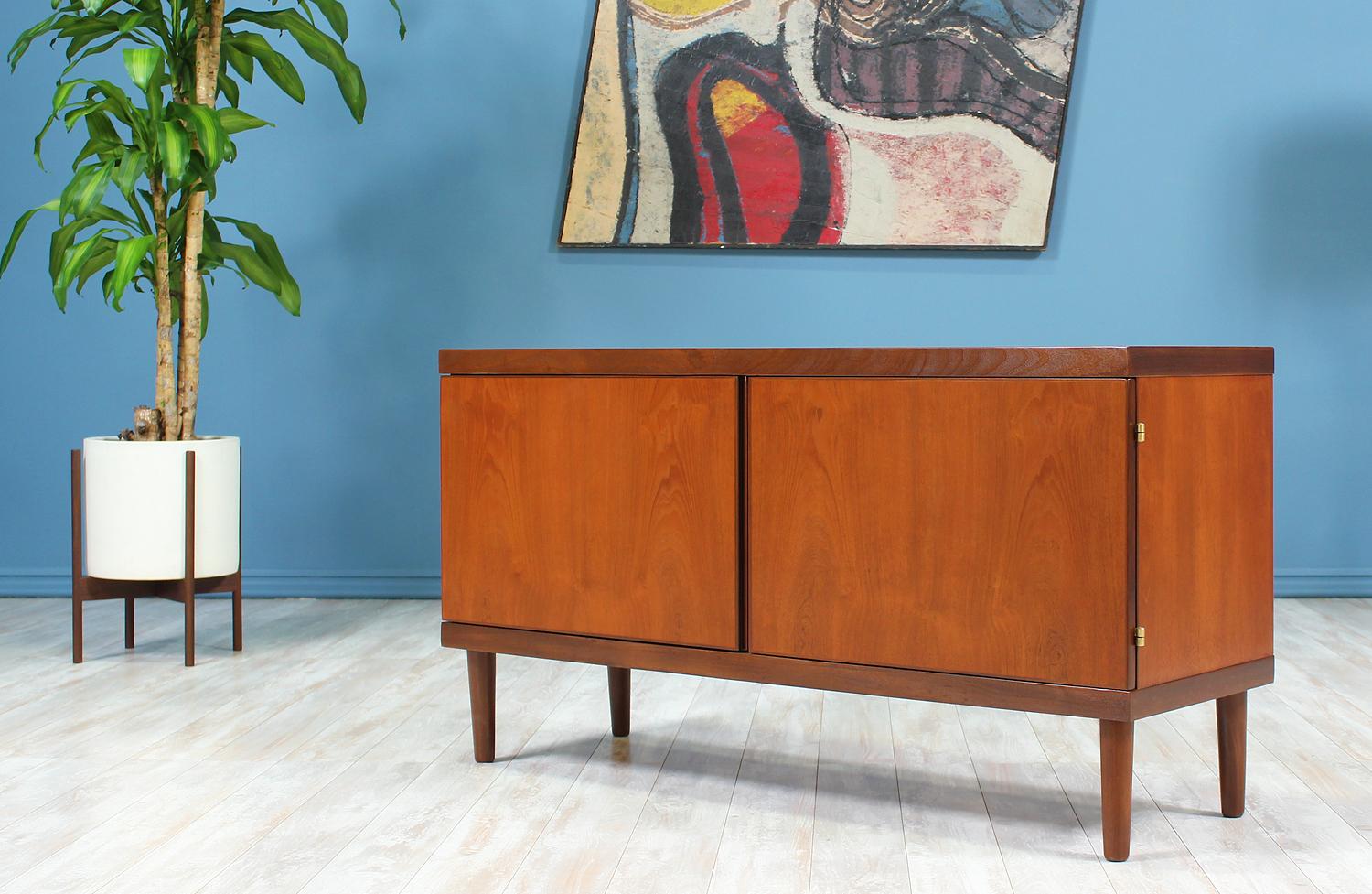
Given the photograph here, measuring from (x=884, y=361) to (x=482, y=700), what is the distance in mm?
874

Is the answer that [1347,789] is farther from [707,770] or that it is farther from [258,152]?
[258,152]

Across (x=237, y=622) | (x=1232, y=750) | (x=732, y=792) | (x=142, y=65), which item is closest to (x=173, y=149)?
(x=142, y=65)

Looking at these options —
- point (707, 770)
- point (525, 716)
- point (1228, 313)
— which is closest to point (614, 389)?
point (707, 770)

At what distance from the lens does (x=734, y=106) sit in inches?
139

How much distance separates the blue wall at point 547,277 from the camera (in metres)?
3.51

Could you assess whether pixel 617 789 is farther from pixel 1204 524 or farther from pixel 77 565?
pixel 77 565

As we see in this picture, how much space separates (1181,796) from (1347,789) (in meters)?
0.25

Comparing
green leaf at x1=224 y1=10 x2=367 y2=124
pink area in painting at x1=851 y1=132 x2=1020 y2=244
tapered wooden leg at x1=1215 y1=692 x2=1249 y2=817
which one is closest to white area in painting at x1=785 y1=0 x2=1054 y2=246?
pink area in painting at x1=851 y1=132 x2=1020 y2=244

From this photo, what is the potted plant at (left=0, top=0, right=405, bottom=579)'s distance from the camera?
275cm

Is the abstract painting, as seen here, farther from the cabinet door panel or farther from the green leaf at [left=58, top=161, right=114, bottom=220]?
the cabinet door panel

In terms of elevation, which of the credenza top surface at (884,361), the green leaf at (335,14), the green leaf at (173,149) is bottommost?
the credenza top surface at (884,361)

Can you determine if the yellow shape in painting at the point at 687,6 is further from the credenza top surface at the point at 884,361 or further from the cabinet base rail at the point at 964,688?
the cabinet base rail at the point at 964,688

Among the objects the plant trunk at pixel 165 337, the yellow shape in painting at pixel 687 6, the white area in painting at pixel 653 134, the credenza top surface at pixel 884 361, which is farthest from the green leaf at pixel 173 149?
the yellow shape in painting at pixel 687 6

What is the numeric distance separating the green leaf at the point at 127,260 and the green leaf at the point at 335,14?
2.25 feet
